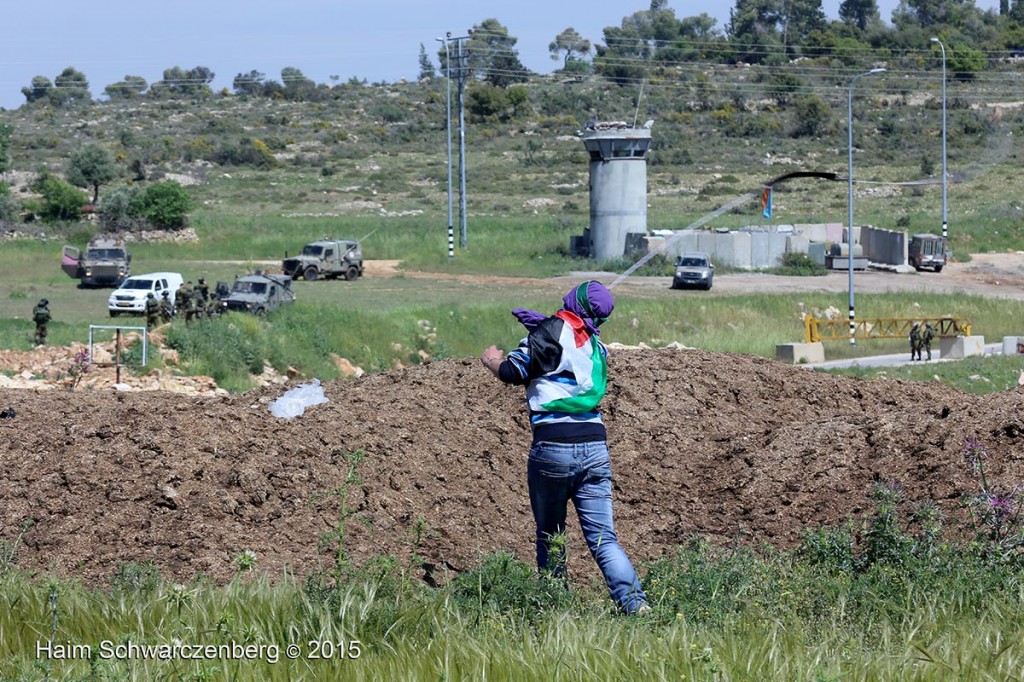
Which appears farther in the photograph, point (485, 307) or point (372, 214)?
point (372, 214)

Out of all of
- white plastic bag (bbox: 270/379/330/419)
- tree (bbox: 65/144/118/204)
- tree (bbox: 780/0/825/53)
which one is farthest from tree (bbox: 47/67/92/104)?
white plastic bag (bbox: 270/379/330/419)

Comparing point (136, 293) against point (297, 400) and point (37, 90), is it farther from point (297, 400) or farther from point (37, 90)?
point (37, 90)

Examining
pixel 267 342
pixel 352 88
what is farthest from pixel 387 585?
pixel 352 88

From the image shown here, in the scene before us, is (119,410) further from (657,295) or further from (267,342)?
(657,295)

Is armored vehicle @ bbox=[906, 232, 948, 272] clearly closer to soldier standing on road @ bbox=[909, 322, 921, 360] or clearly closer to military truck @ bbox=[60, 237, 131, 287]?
soldier standing on road @ bbox=[909, 322, 921, 360]

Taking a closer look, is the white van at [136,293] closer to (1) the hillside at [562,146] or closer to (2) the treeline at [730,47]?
(1) the hillside at [562,146]

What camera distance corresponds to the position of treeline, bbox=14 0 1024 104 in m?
134

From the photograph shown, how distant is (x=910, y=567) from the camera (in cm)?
761

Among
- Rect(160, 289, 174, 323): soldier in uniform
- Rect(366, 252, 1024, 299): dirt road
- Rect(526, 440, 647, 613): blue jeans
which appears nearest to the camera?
Rect(526, 440, 647, 613): blue jeans

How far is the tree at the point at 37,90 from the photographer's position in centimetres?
13850

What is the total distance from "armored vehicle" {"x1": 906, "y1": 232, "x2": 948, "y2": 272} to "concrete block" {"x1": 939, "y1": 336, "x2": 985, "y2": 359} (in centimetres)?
2689

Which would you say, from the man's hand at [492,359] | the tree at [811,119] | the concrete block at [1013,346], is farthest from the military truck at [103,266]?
the tree at [811,119]

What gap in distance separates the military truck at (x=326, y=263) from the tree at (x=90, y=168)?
1170 inches

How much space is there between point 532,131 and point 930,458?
100954 mm
